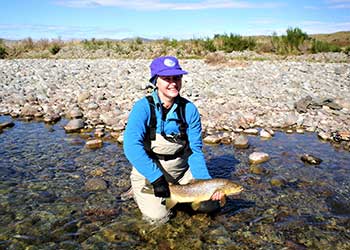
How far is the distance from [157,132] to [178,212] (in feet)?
4.21

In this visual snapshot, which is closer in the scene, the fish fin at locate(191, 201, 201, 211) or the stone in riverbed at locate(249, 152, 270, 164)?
the fish fin at locate(191, 201, 201, 211)

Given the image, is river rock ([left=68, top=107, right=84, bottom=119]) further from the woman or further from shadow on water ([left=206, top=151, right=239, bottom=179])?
the woman

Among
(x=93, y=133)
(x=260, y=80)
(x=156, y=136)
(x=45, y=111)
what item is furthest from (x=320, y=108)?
(x=45, y=111)

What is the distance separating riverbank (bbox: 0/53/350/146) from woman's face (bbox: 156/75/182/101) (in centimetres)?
426

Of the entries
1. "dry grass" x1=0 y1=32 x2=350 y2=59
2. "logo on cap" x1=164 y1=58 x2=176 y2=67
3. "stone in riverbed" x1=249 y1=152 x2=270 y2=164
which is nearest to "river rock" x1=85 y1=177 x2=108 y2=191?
"logo on cap" x1=164 y1=58 x2=176 y2=67

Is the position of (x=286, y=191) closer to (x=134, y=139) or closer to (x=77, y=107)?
(x=134, y=139)

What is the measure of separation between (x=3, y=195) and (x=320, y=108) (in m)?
8.85

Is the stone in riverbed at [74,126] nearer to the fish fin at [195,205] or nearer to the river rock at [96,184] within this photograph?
the river rock at [96,184]

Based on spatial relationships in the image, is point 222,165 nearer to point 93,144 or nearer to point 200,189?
point 200,189

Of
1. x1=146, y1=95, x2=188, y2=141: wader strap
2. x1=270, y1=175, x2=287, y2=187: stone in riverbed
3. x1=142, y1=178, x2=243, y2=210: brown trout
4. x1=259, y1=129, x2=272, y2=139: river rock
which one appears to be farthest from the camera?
x1=259, y1=129, x2=272, y2=139: river rock

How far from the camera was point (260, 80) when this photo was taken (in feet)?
46.0

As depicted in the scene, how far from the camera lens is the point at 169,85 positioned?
4.58 metres

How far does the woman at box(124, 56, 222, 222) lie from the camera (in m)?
4.55

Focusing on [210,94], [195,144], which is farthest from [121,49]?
[195,144]
